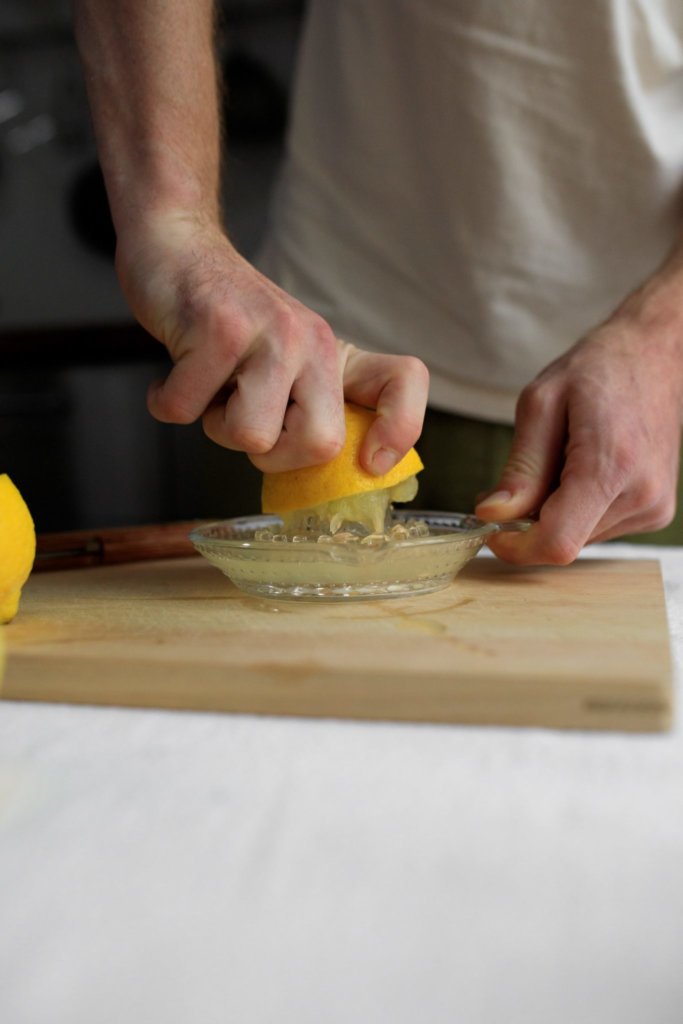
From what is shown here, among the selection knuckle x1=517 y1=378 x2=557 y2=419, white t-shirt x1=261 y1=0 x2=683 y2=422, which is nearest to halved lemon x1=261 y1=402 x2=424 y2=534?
knuckle x1=517 y1=378 x2=557 y2=419

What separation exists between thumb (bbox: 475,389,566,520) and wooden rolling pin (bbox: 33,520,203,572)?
335 mm

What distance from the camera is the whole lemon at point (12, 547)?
0.73 metres

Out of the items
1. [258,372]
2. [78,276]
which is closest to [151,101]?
[258,372]

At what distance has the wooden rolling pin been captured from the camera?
3.39ft

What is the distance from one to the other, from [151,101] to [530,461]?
524 mm

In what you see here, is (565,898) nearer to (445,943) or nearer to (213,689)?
(445,943)

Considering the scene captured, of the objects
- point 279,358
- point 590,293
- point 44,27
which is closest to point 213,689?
point 279,358

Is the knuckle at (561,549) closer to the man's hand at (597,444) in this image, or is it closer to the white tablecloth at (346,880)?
the man's hand at (597,444)

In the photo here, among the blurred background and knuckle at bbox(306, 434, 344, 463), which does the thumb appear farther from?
the blurred background

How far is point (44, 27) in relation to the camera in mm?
3045

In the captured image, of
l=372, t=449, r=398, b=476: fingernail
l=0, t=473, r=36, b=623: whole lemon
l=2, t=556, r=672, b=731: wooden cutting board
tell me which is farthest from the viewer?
l=372, t=449, r=398, b=476: fingernail

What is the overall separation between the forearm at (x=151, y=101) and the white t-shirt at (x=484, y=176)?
1.02 ft

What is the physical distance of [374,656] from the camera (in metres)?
0.60

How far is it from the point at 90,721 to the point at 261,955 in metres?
0.26
